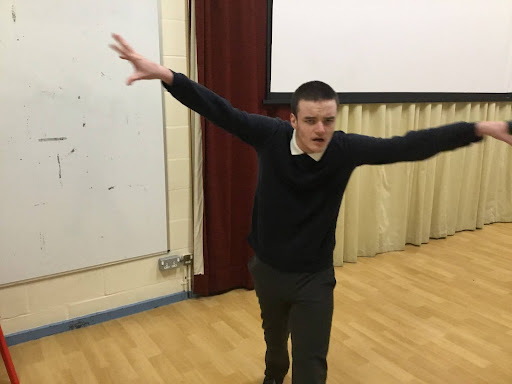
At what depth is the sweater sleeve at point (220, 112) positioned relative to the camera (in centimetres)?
143

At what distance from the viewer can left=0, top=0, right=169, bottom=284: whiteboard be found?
226 cm

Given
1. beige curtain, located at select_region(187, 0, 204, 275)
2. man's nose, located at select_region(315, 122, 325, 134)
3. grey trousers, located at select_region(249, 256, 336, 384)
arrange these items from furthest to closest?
1. beige curtain, located at select_region(187, 0, 204, 275)
2. grey trousers, located at select_region(249, 256, 336, 384)
3. man's nose, located at select_region(315, 122, 325, 134)

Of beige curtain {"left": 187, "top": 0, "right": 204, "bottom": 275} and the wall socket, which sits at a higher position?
beige curtain {"left": 187, "top": 0, "right": 204, "bottom": 275}

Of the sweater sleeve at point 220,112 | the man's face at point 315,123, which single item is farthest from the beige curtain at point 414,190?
the man's face at point 315,123

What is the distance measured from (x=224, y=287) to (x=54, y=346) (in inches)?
42.4

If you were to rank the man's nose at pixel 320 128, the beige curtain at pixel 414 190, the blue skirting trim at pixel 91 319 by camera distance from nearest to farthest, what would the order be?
the man's nose at pixel 320 128
the blue skirting trim at pixel 91 319
the beige curtain at pixel 414 190

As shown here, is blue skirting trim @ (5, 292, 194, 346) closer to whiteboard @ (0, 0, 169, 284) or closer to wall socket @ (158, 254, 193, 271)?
wall socket @ (158, 254, 193, 271)

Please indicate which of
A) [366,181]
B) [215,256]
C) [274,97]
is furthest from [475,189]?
[215,256]

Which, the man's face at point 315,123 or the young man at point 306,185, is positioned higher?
the man's face at point 315,123

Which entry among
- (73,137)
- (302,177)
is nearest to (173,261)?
(73,137)

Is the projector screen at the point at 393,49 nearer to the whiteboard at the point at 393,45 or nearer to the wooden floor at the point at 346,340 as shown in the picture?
the whiteboard at the point at 393,45

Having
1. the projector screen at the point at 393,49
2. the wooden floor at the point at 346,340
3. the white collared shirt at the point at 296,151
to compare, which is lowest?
the wooden floor at the point at 346,340

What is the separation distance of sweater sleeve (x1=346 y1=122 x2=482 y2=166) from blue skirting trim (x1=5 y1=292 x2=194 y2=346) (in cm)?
180

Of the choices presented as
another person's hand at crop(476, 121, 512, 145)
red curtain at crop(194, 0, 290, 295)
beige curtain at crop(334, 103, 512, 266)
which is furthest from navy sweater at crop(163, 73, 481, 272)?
beige curtain at crop(334, 103, 512, 266)
